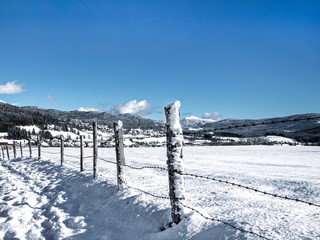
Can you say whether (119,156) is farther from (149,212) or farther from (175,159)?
(175,159)

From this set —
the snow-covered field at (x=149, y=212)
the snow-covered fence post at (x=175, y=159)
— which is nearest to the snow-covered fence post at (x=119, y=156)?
the snow-covered field at (x=149, y=212)

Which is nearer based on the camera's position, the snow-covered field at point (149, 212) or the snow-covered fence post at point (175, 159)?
the snow-covered field at point (149, 212)

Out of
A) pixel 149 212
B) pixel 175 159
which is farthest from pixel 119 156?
pixel 175 159

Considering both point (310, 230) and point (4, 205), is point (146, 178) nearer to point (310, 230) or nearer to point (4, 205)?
point (4, 205)

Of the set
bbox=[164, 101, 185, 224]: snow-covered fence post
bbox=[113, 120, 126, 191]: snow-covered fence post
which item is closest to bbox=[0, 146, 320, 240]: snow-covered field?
bbox=[164, 101, 185, 224]: snow-covered fence post

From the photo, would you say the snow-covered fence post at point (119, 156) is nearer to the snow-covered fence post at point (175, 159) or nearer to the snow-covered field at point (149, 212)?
the snow-covered field at point (149, 212)

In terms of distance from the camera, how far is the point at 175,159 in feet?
11.6

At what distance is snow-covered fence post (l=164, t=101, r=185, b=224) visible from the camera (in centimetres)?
349

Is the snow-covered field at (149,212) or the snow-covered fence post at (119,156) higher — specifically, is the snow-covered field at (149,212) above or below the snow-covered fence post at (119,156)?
below

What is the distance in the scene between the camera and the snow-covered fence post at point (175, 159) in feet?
11.5

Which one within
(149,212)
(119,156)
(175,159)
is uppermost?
(175,159)

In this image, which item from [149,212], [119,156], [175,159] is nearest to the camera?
[175,159]

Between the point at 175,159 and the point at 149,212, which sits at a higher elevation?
the point at 175,159

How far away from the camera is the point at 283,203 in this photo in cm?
417
